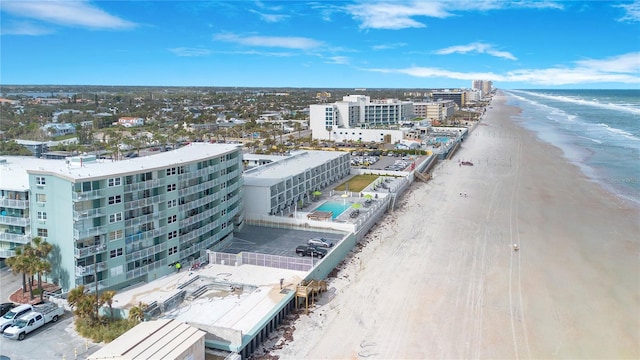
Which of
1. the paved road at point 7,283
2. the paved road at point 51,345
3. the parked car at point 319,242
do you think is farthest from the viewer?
the parked car at point 319,242

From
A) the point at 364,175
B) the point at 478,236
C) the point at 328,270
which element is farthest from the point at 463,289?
the point at 364,175

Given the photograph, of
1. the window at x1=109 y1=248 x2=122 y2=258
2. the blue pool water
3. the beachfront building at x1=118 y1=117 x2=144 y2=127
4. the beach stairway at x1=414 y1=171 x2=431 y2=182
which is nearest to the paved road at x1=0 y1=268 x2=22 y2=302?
the window at x1=109 y1=248 x2=122 y2=258

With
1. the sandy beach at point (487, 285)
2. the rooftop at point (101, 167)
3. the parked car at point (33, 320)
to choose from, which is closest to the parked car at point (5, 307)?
the parked car at point (33, 320)

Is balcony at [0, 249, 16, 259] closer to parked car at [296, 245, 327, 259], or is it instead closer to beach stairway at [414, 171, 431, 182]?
parked car at [296, 245, 327, 259]

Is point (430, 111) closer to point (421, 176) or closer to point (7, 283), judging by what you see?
point (421, 176)

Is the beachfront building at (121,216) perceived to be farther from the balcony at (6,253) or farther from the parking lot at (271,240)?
the parking lot at (271,240)
